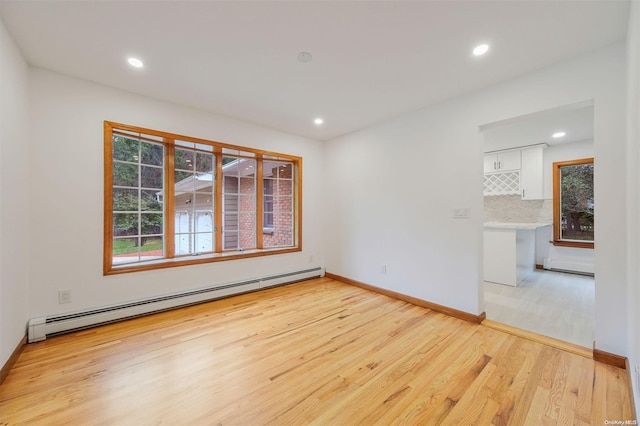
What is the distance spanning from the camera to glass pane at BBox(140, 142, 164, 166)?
3146mm

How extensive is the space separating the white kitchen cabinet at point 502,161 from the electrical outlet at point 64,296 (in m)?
6.91

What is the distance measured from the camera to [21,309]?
2213 millimetres

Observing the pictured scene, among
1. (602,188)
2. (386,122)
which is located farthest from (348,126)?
(602,188)

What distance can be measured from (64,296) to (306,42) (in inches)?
131

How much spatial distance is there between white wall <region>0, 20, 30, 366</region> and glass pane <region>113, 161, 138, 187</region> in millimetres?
681

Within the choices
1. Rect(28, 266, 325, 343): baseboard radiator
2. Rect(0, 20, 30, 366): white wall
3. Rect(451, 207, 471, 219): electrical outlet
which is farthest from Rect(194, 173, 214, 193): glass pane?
Rect(451, 207, 471, 219): electrical outlet

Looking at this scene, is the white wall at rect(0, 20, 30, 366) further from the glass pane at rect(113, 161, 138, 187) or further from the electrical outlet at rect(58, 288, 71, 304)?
Result: the glass pane at rect(113, 161, 138, 187)

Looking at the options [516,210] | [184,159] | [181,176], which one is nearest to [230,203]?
[181,176]

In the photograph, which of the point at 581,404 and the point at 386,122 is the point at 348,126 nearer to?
the point at 386,122

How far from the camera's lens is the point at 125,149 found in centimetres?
300

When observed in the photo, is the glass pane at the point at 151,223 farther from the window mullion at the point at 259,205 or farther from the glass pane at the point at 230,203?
the window mullion at the point at 259,205

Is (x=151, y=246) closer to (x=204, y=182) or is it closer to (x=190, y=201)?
(x=190, y=201)

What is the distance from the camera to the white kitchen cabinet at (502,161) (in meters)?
5.06

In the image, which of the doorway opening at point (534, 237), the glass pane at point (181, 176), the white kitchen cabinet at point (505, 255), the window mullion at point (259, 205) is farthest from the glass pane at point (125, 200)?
the white kitchen cabinet at point (505, 255)
